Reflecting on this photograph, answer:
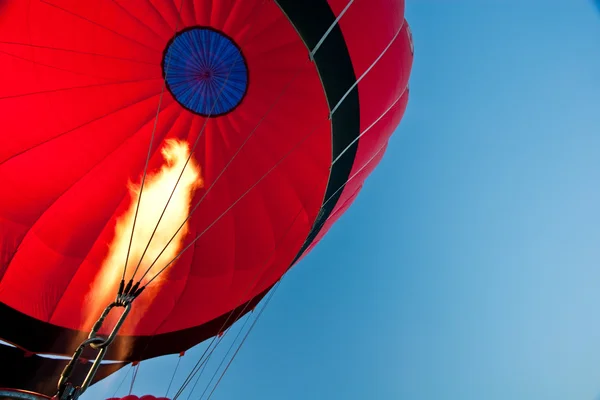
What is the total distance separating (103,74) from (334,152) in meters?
2.33

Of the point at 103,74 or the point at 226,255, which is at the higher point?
the point at 103,74

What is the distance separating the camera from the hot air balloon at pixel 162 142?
3.90 metres

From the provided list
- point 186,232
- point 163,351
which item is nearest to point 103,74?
point 186,232

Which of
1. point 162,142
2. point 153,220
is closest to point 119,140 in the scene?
point 162,142

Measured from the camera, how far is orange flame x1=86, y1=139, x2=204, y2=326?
428 cm

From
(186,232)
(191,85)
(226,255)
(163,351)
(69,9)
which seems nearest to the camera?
(69,9)

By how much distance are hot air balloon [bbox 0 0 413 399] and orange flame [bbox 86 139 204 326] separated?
0.5 inches

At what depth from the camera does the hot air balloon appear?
3.90 m

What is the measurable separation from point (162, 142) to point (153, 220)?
77 centimetres

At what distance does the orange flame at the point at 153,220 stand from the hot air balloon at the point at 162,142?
0.01m

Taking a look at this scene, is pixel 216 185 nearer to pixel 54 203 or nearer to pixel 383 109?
pixel 54 203

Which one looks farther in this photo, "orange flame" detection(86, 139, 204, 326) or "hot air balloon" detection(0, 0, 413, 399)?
"orange flame" detection(86, 139, 204, 326)

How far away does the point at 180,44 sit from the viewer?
13.1ft

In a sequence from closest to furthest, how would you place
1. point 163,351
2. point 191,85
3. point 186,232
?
point 191,85, point 186,232, point 163,351
